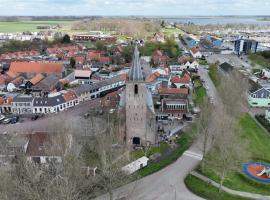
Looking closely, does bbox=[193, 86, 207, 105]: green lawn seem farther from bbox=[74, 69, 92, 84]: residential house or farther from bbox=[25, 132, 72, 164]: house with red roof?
bbox=[25, 132, 72, 164]: house with red roof

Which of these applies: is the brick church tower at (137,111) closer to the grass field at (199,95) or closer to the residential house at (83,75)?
the grass field at (199,95)

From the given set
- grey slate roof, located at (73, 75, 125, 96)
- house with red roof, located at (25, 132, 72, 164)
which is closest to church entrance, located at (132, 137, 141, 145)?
house with red roof, located at (25, 132, 72, 164)

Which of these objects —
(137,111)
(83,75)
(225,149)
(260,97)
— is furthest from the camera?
(83,75)

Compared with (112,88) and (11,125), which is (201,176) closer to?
(11,125)

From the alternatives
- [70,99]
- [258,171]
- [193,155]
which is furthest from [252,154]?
[70,99]

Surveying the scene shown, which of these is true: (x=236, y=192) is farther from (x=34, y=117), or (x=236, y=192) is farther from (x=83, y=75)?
(x=83, y=75)

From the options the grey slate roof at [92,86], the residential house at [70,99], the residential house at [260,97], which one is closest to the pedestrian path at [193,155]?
the residential house at [260,97]

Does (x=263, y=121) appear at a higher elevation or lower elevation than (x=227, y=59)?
lower

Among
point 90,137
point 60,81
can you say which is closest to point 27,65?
point 60,81
